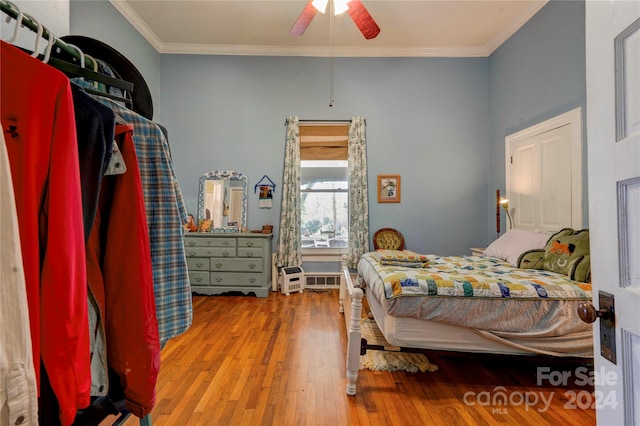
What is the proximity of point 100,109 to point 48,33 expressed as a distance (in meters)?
0.37

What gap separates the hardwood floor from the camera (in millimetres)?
1604

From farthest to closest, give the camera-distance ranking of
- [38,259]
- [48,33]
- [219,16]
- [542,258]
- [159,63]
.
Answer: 1. [159,63]
2. [219,16]
3. [542,258]
4. [48,33]
5. [38,259]

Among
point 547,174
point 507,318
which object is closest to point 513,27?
point 547,174

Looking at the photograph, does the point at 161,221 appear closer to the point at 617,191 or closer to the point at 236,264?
the point at 617,191

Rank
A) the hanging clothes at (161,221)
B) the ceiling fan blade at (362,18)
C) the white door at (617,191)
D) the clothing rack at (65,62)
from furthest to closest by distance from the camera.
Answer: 1. the ceiling fan blade at (362,18)
2. the hanging clothes at (161,221)
3. the clothing rack at (65,62)
4. the white door at (617,191)

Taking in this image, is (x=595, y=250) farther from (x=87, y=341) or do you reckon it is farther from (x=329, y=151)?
(x=329, y=151)

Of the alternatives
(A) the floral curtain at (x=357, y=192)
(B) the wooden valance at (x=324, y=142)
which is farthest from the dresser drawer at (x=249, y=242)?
(B) the wooden valance at (x=324, y=142)

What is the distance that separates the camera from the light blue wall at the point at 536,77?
2.67 meters

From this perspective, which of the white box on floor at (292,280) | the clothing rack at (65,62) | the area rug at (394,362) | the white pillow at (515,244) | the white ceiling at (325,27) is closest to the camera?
the clothing rack at (65,62)

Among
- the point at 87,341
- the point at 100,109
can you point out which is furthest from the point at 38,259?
the point at 100,109

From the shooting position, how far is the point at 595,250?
0.73 meters

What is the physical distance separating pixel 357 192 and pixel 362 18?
2155 mm

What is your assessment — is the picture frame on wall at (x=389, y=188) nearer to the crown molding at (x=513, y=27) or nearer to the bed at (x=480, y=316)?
the crown molding at (x=513, y=27)

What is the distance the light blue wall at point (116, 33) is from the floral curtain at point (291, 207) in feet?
6.49
